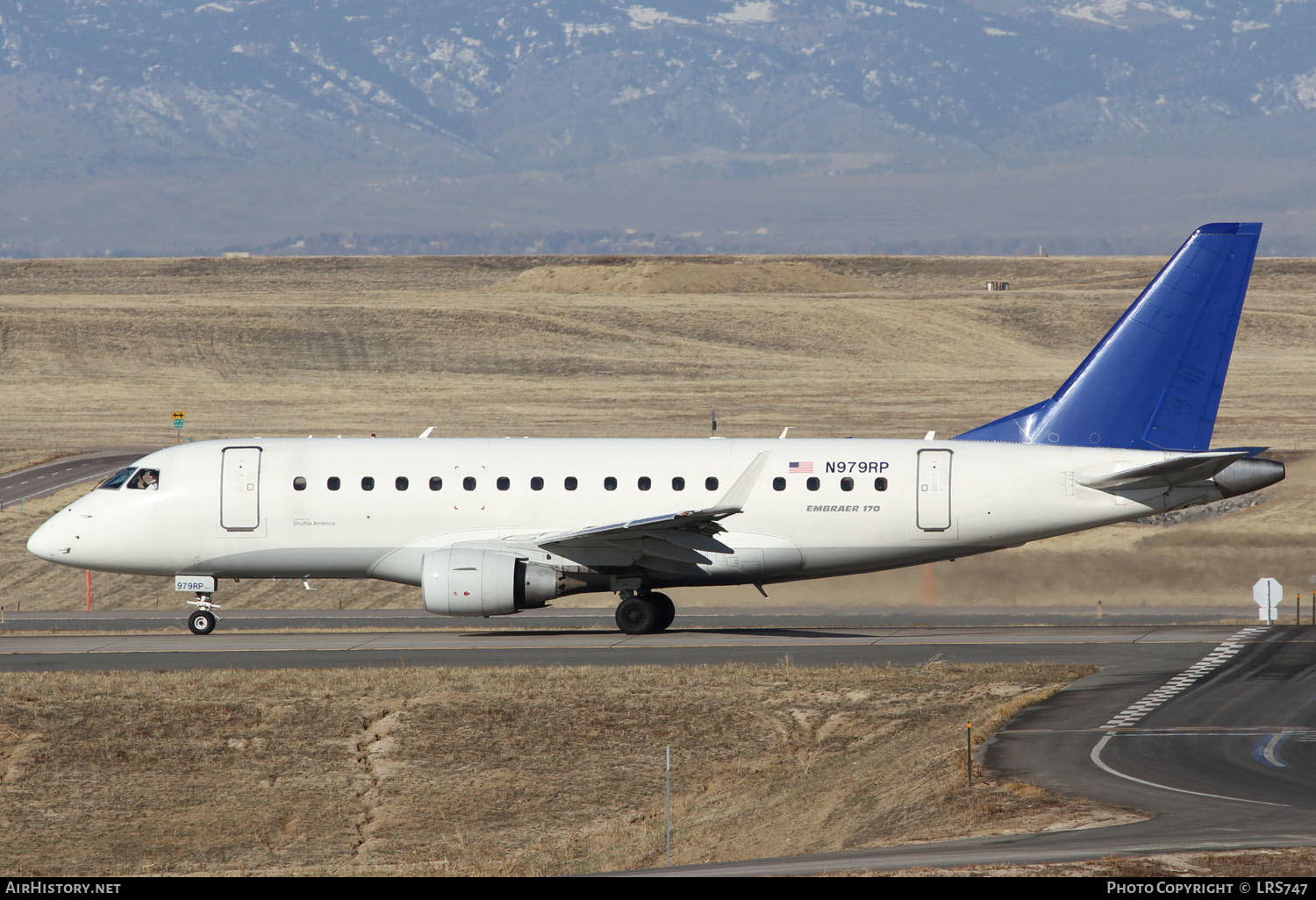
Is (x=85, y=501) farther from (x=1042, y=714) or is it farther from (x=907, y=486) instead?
(x=1042, y=714)

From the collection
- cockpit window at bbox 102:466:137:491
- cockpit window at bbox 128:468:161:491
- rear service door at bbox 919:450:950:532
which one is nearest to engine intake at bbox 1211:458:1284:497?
rear service door at bbox 919:450:950:532

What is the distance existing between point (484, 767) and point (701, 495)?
10086mm

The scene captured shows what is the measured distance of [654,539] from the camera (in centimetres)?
3362

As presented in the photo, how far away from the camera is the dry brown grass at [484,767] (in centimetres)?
2242

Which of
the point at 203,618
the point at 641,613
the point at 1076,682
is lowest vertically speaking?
the point at 1076,682

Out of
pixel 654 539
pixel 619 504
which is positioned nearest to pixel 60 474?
pixel 619 504

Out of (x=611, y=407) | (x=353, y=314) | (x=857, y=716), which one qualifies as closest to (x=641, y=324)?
(x=353, y=314)

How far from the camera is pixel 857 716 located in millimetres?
26828

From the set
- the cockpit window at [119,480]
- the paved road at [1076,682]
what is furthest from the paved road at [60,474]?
the cockpit window at [119,480]

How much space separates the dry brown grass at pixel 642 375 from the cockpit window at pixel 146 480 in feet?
38.0

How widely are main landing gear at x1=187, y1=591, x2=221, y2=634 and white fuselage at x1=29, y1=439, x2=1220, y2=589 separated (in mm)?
1508

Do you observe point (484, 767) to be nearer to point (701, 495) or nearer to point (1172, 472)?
point (701, 495)

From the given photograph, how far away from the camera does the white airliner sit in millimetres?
34062

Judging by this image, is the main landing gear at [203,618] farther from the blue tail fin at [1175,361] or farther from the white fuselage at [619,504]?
the blue tail fin at [1175,361]
